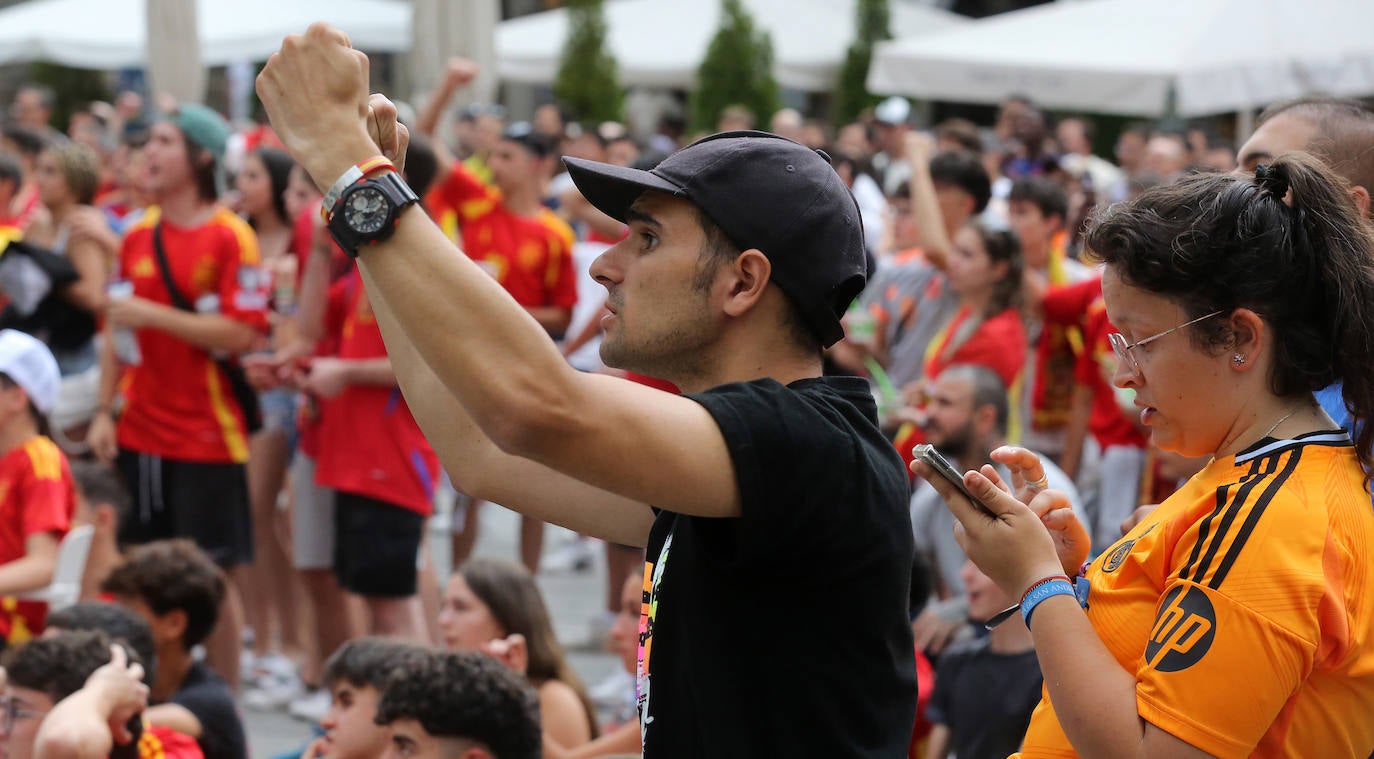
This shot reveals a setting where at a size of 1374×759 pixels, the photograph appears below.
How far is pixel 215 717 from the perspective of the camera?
14.5ft

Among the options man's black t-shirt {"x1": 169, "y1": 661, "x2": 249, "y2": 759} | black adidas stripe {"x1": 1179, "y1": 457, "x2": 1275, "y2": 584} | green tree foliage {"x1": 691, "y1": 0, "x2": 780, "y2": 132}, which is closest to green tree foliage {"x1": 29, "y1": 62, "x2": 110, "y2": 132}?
green tree foliage {"x1": 691, "y1": 0, "x2": 780, "y2": 132}

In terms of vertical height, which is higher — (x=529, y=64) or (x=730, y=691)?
(x=730, y=691)

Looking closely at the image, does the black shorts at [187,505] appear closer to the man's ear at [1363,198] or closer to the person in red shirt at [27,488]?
the person in red shirt at [27,488]

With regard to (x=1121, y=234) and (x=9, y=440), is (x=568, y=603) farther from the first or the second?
(x=1121, y=234)

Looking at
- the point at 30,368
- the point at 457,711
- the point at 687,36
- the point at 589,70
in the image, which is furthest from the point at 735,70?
the point at 457,711

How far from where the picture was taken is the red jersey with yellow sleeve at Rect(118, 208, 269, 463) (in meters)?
6.23

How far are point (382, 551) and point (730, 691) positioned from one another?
408cm

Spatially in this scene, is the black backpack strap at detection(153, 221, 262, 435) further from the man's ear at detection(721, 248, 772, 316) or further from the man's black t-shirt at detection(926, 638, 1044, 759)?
the man's ear at detection(721, 248, 772, 316)

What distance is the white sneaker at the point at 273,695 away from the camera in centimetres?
634

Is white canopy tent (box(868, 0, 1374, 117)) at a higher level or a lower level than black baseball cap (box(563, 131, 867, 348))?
lower

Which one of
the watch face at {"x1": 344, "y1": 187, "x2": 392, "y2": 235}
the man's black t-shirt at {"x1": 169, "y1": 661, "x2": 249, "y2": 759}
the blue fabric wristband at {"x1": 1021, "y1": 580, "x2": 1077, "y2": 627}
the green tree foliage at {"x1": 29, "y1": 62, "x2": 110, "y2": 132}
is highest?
the watch face at {"x1": 344, "y1": 187, "x2": 392, "y2": 235}

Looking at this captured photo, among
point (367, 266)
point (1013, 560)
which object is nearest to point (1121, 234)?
point (1013, 560)

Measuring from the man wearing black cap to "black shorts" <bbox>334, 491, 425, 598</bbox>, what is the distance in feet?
12.1

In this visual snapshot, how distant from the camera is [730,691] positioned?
183 centimetres
